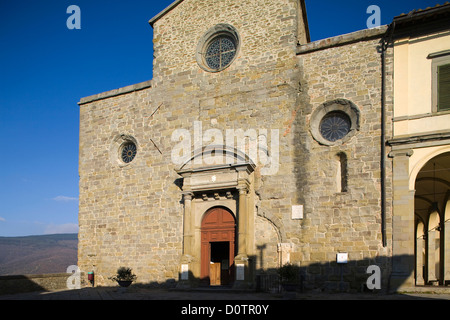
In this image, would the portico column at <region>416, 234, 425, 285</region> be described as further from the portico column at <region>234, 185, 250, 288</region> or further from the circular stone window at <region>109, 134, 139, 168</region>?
the circular stone window at <region>109, 134, 139, 168</region>

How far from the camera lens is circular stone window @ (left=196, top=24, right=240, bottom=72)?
1662cm

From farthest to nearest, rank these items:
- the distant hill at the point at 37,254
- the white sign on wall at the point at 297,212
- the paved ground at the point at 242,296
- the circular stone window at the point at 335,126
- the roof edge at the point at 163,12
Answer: the distant hill at the point at 37,254 → the roof edge at the point at 163,12 → the circular stone window at the point at 335,126 → the white sign on wall at the point at 297,212 → the paved ground at the point at 242,296

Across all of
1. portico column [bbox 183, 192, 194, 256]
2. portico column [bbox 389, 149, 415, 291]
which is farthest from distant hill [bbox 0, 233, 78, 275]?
portico column [bbox 389, 149, 415, 291]

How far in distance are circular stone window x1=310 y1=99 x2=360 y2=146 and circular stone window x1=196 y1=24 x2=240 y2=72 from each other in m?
3.97

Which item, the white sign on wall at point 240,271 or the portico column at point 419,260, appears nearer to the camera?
the white sign on wall at point 240,271

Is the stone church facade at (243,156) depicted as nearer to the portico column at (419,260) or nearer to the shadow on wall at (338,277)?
the shadow on wall at (338,277)

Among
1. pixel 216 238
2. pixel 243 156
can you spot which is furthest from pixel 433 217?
pixel 216 238

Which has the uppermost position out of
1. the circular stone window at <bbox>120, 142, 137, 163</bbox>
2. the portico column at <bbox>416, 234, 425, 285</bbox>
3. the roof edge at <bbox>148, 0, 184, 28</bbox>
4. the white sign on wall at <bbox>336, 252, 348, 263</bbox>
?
the roof edge at <bbox>148, 0, 184, 28</bbox>

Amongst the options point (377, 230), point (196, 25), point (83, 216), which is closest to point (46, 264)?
point (83, 216)

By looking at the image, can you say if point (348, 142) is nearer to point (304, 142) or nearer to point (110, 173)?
point (304, 142)

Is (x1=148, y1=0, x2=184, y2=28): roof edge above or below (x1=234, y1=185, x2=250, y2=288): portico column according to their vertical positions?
above

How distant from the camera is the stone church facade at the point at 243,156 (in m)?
13.7

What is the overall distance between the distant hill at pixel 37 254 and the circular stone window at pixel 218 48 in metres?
52.0

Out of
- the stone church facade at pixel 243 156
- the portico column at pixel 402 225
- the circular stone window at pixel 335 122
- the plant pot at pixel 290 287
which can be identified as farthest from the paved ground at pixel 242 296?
the circular stone window at pixel 335 122
